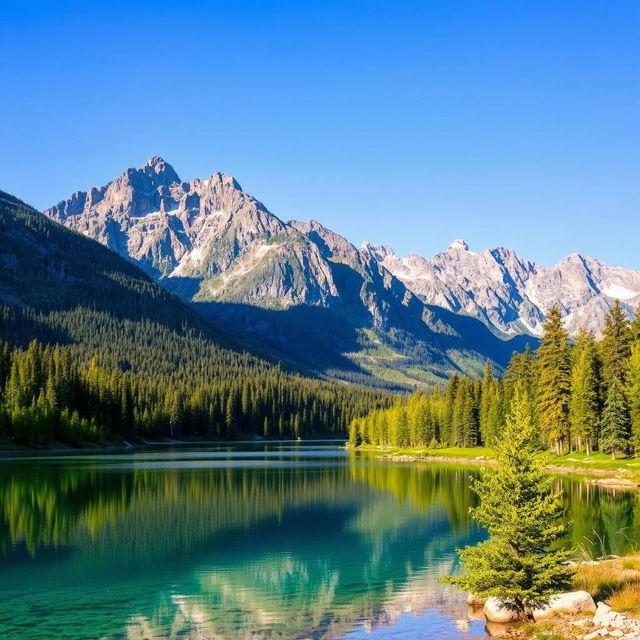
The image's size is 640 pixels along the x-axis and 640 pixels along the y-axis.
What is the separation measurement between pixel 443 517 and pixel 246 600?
30424 millimetres

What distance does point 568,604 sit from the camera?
29.1 meters

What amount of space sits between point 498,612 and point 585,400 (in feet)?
254

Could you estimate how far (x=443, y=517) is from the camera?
209 ft

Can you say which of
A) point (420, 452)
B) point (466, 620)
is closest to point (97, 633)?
point (466, 620)

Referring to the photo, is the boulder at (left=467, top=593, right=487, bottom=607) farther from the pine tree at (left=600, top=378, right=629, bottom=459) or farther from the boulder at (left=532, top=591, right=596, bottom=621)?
the pine tree at (left=600, top=378, right=629, bottom=459)

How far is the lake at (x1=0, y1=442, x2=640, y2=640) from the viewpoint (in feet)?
105

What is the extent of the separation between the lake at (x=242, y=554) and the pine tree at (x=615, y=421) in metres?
12.6

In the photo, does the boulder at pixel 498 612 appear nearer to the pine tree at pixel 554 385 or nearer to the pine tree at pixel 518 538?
the pine tree at pixel 518 538

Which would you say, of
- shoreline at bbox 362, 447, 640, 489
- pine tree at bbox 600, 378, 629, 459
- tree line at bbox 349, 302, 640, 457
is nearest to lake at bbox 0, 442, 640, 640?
shoreline at bbox 362, 447, 640, 489

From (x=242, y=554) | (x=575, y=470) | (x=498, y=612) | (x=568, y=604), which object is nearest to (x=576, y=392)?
(x=575, y=470)

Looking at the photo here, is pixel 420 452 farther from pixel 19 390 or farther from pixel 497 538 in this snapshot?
pixel 497 538

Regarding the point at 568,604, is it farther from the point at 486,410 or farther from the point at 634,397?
the point at 486,410

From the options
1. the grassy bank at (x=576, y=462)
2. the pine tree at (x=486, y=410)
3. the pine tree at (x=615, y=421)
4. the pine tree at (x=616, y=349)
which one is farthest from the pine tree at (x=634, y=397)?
the pine tree at (x=486, y=410)

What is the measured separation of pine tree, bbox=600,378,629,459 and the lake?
1258 centimetres
